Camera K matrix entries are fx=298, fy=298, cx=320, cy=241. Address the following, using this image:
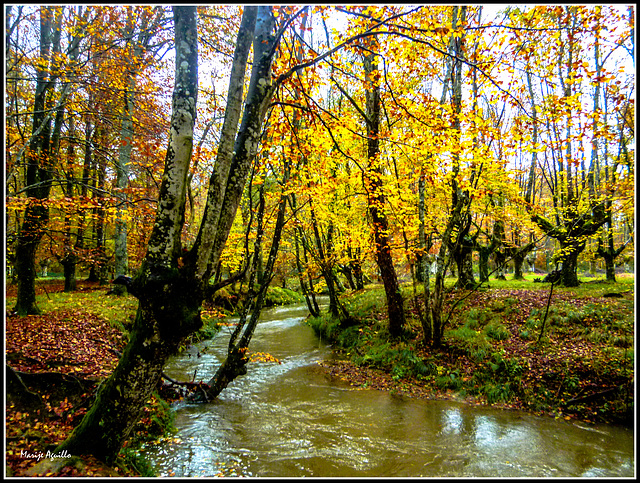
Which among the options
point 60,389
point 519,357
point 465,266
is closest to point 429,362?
point 519,357

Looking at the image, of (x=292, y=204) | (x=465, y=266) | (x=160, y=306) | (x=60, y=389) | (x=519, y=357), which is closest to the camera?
(x=160, y=306)

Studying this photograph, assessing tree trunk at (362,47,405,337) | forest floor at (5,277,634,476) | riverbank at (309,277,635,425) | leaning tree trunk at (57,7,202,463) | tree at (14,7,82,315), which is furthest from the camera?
tree trunk at (362,47,405,337)

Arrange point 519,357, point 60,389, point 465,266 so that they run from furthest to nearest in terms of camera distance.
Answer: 1. point 465,266
2. point 519,357
3. point 60,389

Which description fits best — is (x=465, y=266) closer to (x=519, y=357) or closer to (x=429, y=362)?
(x=519, y=357)

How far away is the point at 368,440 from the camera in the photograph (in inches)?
201

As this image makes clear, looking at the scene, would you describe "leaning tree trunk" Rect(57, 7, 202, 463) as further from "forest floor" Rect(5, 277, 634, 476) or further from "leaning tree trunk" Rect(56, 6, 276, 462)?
"forest floor" Rect(5, 277, 634, 476)

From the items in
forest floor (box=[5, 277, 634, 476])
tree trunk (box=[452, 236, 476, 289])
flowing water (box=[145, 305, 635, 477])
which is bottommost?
Answer: flowing water (box=[145, 305, 635, 477])

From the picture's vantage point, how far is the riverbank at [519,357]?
6133 millimetres

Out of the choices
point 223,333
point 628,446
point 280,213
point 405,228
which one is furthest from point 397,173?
point 223,333

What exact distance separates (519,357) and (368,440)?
4.60 meters

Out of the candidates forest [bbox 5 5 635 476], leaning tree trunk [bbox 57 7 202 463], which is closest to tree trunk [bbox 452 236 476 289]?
forest [bbox 5 5 635 476]

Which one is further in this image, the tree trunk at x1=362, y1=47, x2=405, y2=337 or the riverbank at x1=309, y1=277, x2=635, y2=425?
the tree trunk at x1=362, y1=47, x2=405, y2=337

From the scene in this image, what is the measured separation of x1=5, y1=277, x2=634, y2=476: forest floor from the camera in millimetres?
4379

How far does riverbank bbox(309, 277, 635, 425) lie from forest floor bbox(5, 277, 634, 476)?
0.02 m
